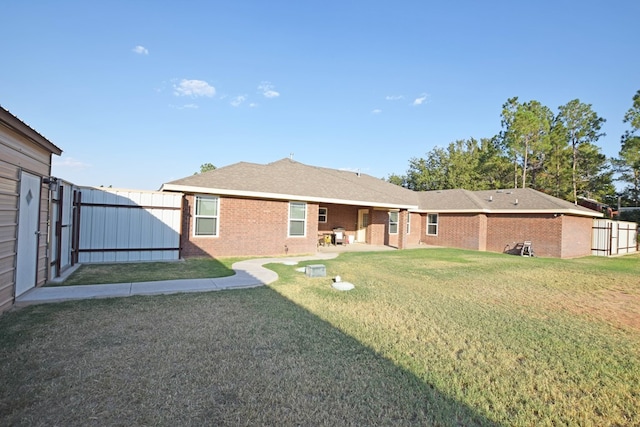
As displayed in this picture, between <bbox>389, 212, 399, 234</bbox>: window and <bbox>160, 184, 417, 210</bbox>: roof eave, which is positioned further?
<bbox>389, 212, 399, 234</bbox>: window

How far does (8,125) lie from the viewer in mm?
4938

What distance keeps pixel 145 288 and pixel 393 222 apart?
613 inches

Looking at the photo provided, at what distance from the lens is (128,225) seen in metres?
10.1

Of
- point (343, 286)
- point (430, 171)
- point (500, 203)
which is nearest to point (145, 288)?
point (343, 286)

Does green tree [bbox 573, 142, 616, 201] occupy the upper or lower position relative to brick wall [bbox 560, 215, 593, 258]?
upper

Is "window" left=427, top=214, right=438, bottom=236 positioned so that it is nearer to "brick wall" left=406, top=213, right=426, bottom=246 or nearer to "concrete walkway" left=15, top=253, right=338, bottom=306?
"brick wall" left=406, top=213, right=426, bottom=246

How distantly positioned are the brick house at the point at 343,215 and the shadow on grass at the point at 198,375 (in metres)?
6.73

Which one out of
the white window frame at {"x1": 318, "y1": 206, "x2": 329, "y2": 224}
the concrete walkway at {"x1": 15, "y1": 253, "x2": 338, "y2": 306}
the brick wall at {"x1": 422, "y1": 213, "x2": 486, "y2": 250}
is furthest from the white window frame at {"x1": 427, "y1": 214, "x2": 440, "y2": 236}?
the concrete walkway at {"x1": 15, "y1": 253, "x2": 338, "y2": 306}

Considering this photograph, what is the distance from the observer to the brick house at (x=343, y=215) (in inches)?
464

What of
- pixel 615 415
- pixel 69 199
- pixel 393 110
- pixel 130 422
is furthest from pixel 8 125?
pixel 393 110

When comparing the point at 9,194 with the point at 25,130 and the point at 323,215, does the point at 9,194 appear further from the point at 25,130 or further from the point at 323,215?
the point at 323,215

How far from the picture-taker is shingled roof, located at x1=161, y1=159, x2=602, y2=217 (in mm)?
11922

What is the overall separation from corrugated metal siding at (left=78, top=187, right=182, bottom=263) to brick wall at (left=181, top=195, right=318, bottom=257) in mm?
573

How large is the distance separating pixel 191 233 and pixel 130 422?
942 cm
